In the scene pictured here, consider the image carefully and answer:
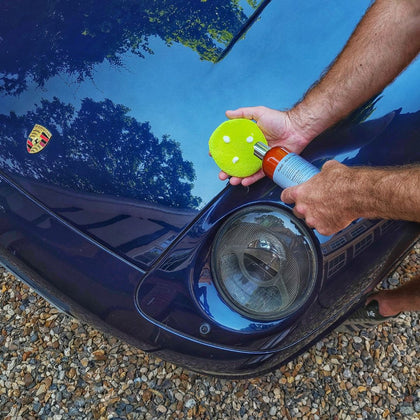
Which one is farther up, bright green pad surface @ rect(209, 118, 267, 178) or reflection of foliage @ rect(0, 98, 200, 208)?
bright green pad surface @ rect(209, 118, 267, 178)

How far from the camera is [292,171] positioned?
154 cm

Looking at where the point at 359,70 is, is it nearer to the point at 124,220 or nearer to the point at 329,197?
the point at 329,197

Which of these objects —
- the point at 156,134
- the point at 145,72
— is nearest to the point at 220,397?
the point at 156,134

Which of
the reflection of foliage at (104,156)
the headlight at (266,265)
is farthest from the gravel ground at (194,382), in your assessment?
the reflection of foliage at (104,156)

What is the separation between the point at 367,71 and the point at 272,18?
435 millimetres

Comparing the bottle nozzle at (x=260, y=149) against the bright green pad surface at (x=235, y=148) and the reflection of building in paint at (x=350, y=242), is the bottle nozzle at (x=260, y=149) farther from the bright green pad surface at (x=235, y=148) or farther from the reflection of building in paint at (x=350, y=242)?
the reflection of building in paint at (x=350, y=242)

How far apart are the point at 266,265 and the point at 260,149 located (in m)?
0.42

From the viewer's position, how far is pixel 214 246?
160cm

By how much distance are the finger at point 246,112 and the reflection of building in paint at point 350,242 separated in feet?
1.78

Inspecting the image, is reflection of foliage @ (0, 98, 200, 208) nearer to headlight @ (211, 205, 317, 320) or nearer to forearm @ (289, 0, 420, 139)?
headlight @ (211, 205, 317, 320)

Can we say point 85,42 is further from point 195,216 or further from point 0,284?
point 0,284

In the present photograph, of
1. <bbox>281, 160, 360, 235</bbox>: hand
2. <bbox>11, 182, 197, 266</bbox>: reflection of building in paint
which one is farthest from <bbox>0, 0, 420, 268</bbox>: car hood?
<bbox>281, 160, 360, 235</bbox>: hand

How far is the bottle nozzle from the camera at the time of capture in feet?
5.33

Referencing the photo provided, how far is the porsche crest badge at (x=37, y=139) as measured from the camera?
176 cm
